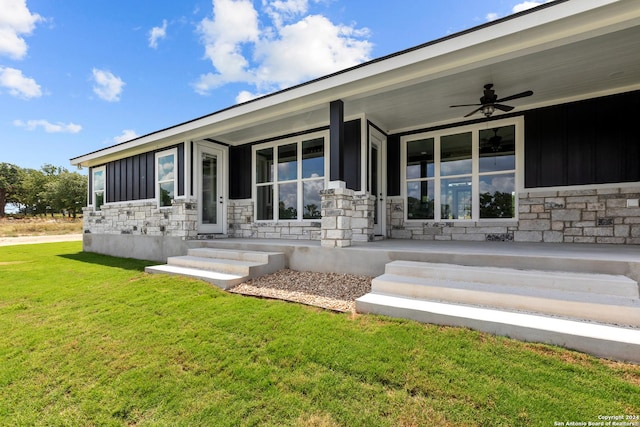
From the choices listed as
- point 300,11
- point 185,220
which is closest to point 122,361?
point 185,220

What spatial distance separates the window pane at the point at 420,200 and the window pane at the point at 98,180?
10078 millimetres

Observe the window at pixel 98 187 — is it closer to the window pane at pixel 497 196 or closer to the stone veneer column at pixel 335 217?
the stone veneer column at pixel 335 217

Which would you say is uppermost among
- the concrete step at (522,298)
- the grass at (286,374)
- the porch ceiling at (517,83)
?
the porch ceiling at (517,83)

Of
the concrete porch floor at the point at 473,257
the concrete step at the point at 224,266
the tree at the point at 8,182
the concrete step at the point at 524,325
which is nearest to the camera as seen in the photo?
the concrete step at the point at 524,325

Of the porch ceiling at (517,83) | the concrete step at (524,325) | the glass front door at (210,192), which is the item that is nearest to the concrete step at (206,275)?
the glass front door at (210,192)

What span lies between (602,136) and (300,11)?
28.7 ft

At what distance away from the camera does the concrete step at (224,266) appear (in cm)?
452

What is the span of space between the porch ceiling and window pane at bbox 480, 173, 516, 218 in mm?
1291

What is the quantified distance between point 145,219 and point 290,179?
447 cm

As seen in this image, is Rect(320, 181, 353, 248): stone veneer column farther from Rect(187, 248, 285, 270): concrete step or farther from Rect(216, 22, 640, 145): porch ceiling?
Rect(216, 22, 640, 145): porch ceiling

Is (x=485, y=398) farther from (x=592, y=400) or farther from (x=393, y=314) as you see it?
(x=393, y=314)

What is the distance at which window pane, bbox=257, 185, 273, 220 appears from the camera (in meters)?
7.41

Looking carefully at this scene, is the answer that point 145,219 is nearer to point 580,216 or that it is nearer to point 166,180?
point 166,180

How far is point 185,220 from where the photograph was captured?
22.4 ft
